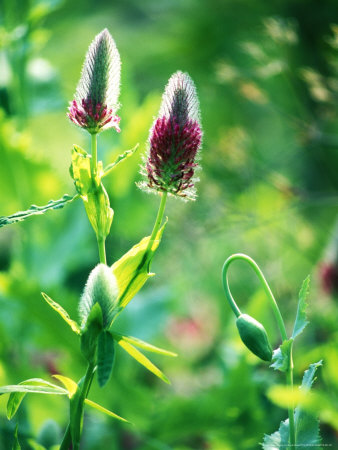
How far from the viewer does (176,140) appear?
1.03 ft

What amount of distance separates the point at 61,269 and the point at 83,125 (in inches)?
21.8

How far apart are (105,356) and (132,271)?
51 mm

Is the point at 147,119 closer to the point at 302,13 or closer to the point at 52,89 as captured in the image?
the point at 52,89

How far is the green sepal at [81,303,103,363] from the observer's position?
308 millimetres

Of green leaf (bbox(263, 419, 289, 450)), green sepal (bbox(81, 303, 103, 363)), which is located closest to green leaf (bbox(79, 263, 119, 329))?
green sepal (bbox(81, 303, 103, 363))

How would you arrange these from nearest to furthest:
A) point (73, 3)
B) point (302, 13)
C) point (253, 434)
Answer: point (253, 434) → point (302, 13) → point (73, 3)

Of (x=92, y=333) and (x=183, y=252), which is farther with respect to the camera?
(x=183, y=252)

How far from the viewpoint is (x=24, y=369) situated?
2.12 ft

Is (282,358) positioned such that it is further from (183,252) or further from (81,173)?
(183,252)

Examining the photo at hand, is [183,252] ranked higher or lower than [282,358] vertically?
lower

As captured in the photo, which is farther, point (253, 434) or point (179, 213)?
point (179, 213)

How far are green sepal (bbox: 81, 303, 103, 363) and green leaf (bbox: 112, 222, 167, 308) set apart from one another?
0.07 feet

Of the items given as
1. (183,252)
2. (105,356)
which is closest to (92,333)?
(105,356)

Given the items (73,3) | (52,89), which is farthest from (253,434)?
(73,3)
